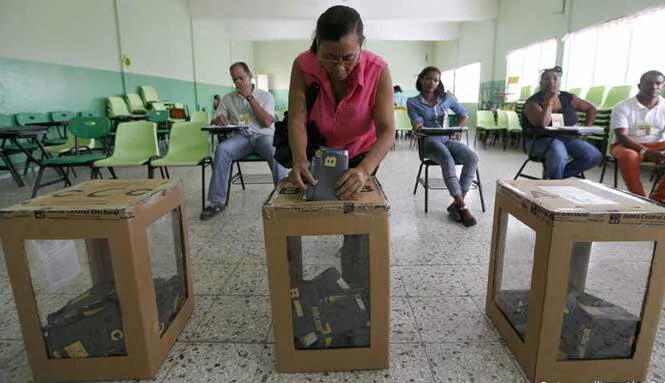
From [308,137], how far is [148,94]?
723 centimetres

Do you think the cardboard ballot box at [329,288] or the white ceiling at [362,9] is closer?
the cardboard ballot box at [329,288]

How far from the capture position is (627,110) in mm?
3107

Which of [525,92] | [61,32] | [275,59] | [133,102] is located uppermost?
[275,59]

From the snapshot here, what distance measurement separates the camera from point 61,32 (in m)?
5.51

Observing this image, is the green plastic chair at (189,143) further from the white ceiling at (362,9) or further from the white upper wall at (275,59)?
the white upper wall at (275,59)

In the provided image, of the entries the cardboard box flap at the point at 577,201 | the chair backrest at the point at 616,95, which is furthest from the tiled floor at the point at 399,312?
the chair backrest at the point at 616,95

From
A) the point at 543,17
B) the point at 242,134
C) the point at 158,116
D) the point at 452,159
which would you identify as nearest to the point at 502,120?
the point at 543,17

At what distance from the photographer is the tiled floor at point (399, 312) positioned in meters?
1.24

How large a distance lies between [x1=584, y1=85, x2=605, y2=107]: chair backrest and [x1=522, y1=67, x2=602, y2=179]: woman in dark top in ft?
10.2

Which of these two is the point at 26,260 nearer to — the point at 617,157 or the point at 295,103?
the point at 295,103

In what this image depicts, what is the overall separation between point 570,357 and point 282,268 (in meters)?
0.88

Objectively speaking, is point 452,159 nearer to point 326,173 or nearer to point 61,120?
point 326,173

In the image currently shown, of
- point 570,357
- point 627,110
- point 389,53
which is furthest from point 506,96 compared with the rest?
point 570,357

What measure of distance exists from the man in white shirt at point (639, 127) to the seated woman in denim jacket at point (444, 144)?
1.14m
